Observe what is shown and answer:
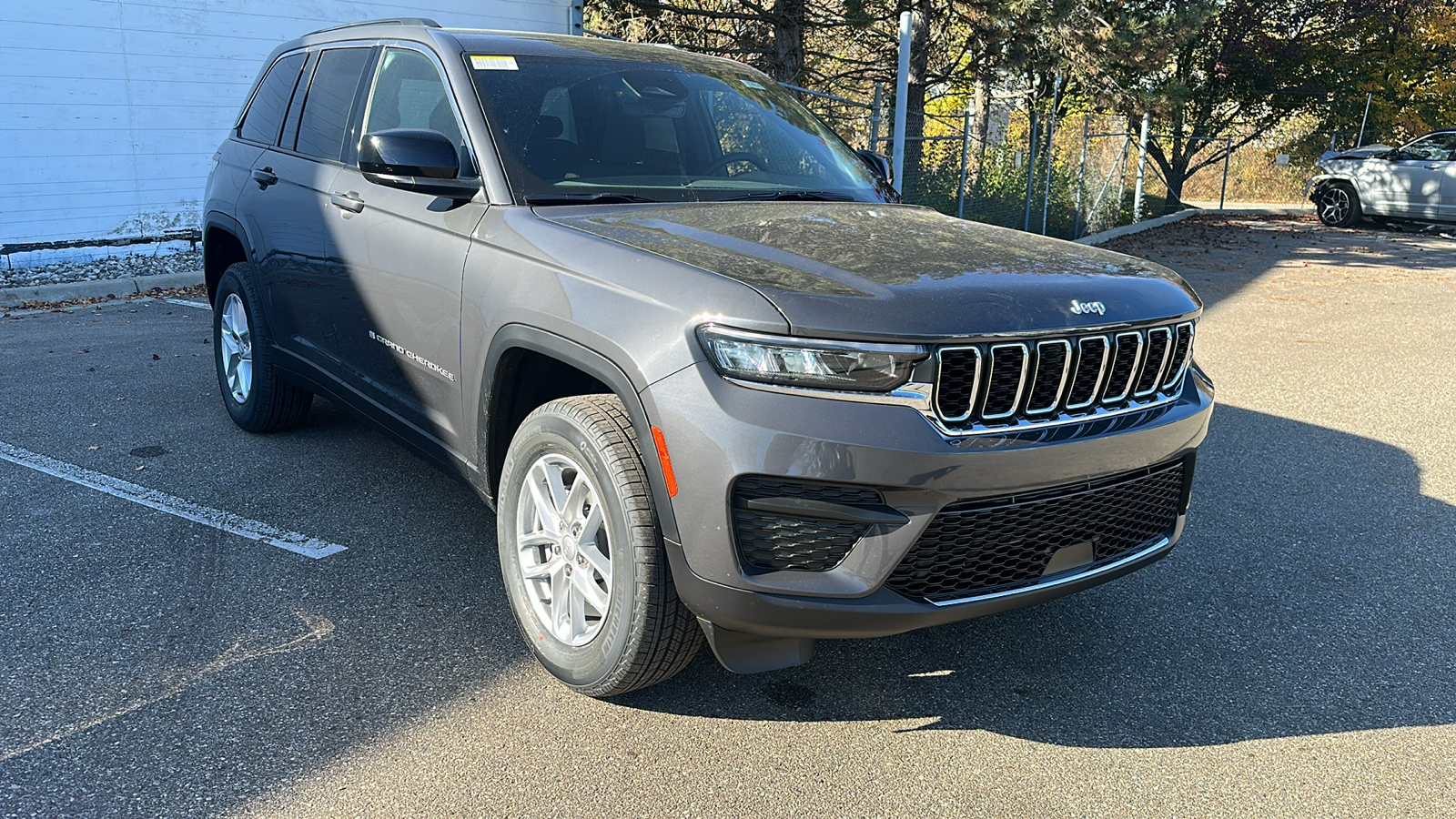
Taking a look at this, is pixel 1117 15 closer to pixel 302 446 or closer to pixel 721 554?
pixel 302 446

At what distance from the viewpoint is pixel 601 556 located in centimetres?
297

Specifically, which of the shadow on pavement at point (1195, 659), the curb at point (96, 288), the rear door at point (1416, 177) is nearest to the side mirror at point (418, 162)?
the shadow on pavement at point (1195, 659)

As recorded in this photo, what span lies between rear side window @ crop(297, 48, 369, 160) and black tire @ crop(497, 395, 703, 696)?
6.55ft

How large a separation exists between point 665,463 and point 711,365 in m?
0.27

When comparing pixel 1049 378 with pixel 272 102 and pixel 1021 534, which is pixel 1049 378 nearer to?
pixel 1021 534

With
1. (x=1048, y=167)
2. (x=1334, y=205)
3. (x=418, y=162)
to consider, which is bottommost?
(x=1334, y=205)

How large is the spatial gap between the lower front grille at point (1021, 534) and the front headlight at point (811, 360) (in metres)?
0.36

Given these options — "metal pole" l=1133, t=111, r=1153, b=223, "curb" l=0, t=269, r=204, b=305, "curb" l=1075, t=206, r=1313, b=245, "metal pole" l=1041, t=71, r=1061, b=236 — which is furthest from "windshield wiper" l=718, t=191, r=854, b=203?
"metal pole" l=1133, t=111, r=1153, b=223

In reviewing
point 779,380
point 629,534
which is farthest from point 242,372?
point 779,380

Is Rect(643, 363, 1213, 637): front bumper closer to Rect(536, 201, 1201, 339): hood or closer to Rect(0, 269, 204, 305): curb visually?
Rect(536, 201, 1201, 339): hood

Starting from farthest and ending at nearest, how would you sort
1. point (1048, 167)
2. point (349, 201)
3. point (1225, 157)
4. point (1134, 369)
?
1. point (1225, 157)
2. point (1048, 167)
3. point (349, 201)
4. point (1134, 369)

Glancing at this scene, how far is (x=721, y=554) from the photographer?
8.45ft

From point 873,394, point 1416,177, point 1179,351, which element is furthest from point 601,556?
point 1416,177

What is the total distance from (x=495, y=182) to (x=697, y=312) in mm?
1210
